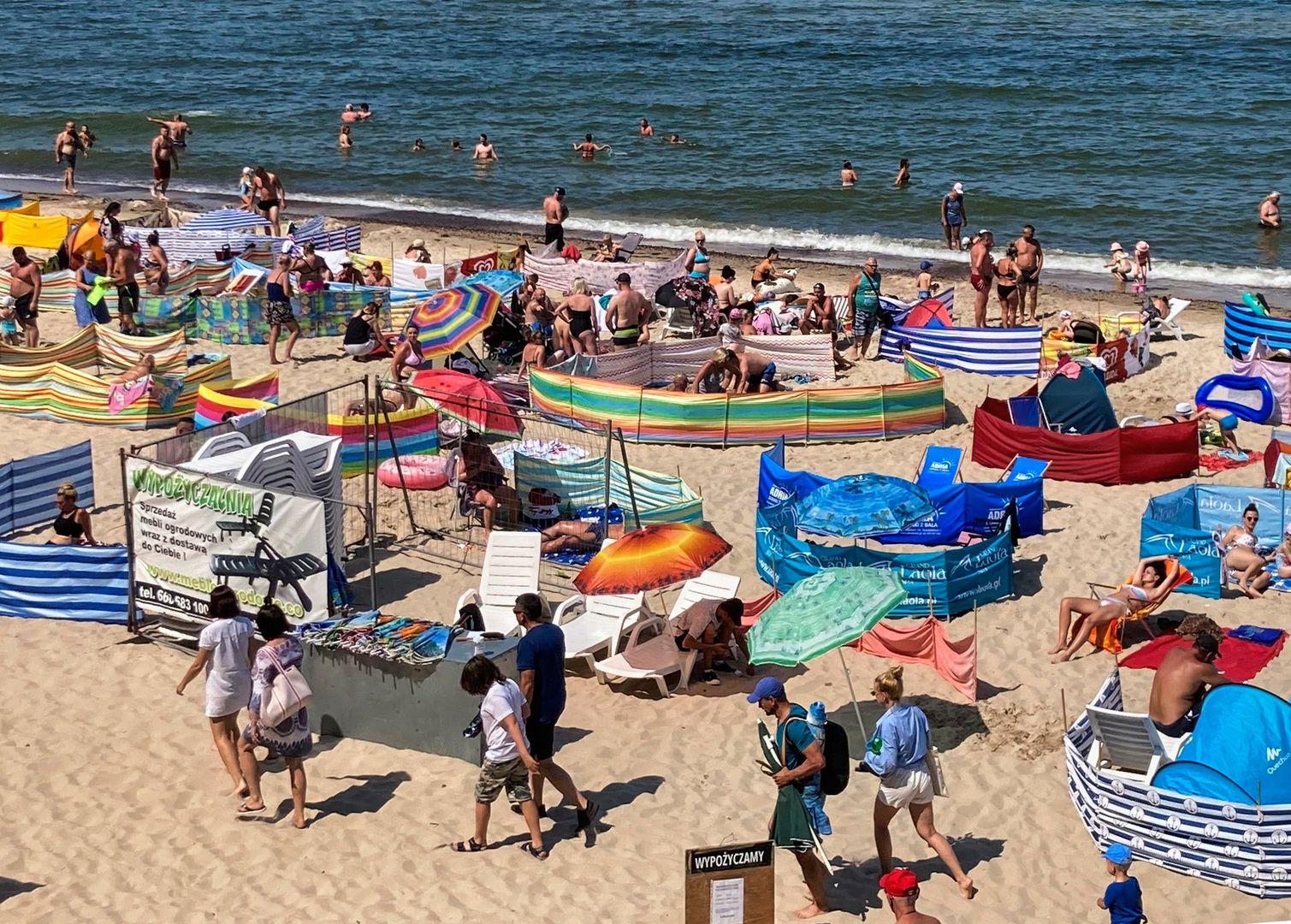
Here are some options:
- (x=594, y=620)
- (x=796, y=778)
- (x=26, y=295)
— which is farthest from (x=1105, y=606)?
(x=26, y=295)

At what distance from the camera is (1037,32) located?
168 ft

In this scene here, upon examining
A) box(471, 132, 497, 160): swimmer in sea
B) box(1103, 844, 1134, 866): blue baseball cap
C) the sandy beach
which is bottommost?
the sandy beach

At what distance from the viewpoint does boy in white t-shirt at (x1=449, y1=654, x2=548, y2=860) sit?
852 cm

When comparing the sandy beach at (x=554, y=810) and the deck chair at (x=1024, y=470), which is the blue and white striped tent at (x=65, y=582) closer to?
the sandy beach at (x=554, y=810)

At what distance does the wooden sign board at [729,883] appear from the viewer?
686cm

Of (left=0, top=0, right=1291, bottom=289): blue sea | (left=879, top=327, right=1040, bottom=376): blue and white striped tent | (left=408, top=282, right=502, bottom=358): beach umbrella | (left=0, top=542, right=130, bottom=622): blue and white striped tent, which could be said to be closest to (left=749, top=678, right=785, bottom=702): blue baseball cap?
(left=0, top=542, right=130, bottom=622): blue and white striped tent

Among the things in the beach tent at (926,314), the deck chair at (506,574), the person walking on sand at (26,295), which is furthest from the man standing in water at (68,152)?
the deck chair at (506,574)

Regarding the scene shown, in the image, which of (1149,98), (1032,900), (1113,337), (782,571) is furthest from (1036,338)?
(1149,98)

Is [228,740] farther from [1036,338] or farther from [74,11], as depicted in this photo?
[74,11]

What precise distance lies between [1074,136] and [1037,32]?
16.6 meters

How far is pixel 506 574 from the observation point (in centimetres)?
1181

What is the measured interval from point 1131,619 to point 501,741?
532cm

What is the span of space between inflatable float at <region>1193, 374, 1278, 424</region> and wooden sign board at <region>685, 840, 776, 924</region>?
1108 cm

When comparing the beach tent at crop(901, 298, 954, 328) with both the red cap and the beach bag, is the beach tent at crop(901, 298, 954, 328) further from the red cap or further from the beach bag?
the red cap
